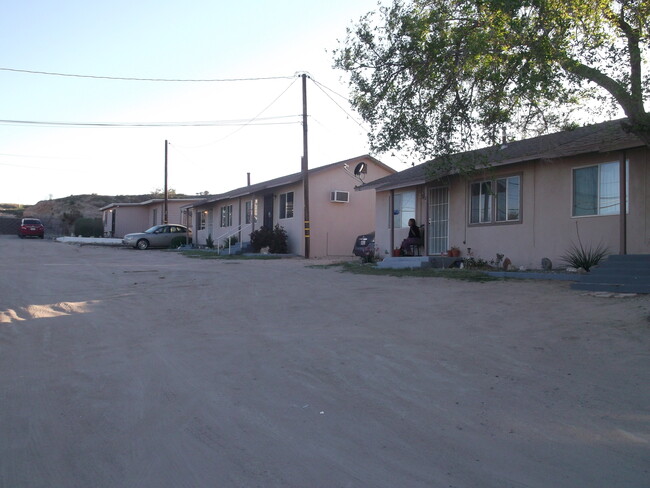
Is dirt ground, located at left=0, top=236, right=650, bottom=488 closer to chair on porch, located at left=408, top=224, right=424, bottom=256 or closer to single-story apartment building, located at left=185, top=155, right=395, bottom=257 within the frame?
chair on porch, located at left=408, top=224, right=424, bottom=256

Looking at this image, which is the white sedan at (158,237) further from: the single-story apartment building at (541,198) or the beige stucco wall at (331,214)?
the single-story apartment building at (541,198)

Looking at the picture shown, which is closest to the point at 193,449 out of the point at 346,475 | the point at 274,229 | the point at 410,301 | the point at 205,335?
the point at 346,475

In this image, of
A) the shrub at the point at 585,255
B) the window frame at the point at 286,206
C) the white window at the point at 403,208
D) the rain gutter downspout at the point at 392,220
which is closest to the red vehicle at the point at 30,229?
the window frame at the point at 286,206

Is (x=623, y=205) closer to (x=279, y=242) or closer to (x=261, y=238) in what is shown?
(x=279, y=242)

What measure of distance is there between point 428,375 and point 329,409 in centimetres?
146

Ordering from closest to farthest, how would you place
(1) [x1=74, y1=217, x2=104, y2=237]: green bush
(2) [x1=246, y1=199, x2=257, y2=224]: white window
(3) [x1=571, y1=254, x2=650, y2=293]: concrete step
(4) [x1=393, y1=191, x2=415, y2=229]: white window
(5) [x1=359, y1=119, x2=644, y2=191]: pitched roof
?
(3) [x1=571, y1=254, x2=650, y2=293]: concrete step < (5) [x1=359, y1=119, x2=644, y2=191]: pitched roof < (4) [x1=393, y1=191, x2=415, y2=229]: white window < (2) [x1=246, y1=199, x2=257, y2=224]: white window < (1) [x1=74, y1=217, x2=104, y2=237]: green bush

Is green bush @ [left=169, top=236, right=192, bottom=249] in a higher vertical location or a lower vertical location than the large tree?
lower

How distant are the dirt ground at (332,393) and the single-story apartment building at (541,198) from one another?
9.83 feet

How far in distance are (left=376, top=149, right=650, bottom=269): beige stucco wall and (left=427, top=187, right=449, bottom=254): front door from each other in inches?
15.9

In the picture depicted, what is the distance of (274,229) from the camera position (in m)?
28.1

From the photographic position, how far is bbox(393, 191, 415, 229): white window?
66.2 feet

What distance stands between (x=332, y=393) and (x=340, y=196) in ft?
69.6

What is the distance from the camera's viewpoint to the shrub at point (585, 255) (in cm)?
1320

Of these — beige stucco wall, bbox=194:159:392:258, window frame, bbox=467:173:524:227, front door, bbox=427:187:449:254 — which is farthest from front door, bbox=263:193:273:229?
window frame, bbox=467:173:524:227
